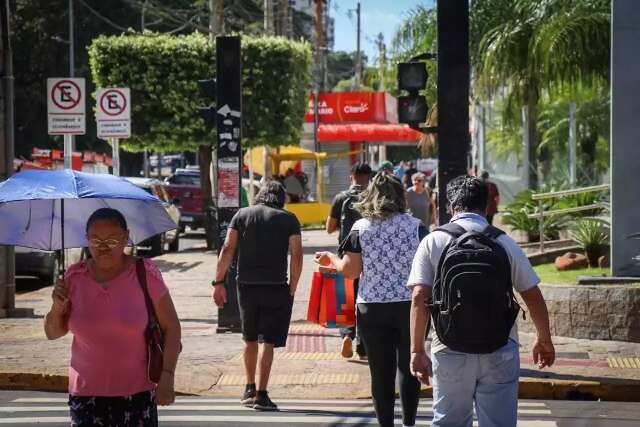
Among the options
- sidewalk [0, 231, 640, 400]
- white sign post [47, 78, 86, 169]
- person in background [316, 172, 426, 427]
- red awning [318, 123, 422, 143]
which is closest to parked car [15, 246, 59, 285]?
white sign post [47, 78, 86, 169]

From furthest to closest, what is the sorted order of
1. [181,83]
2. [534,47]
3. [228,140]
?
[181,83]
[534,47]
[228,140]

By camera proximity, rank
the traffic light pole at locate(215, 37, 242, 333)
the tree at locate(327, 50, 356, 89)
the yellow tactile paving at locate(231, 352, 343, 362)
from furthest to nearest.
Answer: the tree at locate(327, 50, 356, 89) → the traffic light pole at locate(215, 37, 242, 333) → the yellow tactile paving at locate(231, 352, 343, 362)

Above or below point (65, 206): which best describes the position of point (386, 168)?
above

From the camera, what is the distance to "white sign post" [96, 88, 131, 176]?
1977 centimetres

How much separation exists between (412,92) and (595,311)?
284cm

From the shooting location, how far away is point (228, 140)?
14.3 meters

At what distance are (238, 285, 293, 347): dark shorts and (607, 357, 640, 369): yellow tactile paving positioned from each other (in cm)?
324

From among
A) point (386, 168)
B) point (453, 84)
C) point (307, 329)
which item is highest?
point (453, 84)

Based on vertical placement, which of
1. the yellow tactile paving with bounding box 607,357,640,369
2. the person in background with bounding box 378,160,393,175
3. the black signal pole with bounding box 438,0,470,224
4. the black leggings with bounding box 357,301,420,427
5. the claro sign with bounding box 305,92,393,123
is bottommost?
the yellow tactile paving with bounding box 607,357,640,369

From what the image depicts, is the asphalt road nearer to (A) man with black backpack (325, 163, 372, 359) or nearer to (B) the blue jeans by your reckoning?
(A) man with black backpack (325, 163, 372, 359)

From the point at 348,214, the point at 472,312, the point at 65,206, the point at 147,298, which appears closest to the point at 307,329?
the point at 348,214

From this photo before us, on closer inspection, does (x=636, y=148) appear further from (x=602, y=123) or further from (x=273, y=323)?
(x=602, y=123)

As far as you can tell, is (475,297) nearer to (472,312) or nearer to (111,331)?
(472,312)

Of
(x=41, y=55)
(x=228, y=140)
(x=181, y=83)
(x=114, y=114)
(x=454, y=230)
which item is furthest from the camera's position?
(x=41, y=55)
